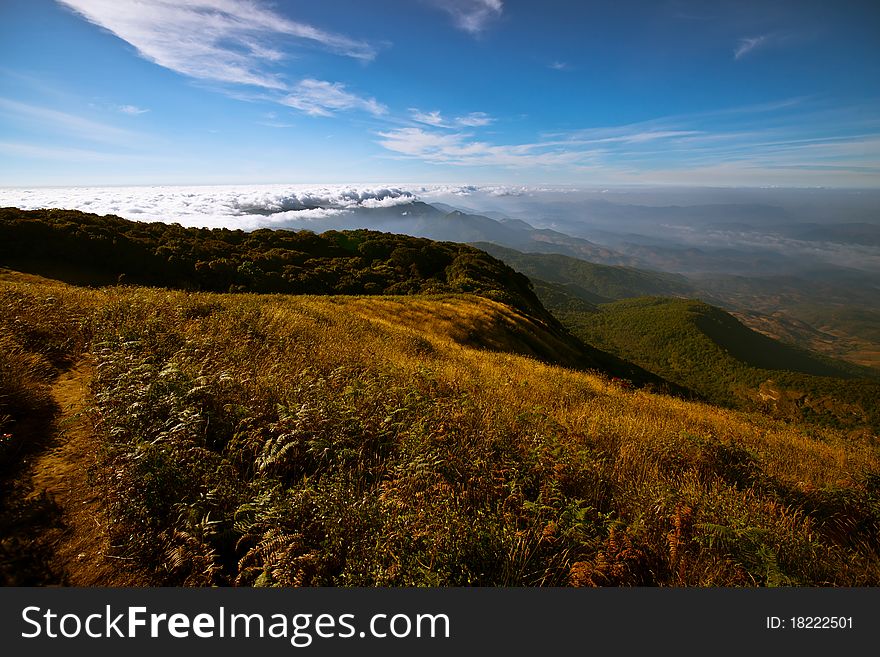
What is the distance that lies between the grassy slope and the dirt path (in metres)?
0.17

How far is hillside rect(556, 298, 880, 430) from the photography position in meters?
95.6

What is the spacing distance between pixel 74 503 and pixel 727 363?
562 ft

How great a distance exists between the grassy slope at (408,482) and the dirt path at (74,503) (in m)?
0.17

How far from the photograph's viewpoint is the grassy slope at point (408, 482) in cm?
321

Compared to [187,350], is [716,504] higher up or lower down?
lower down

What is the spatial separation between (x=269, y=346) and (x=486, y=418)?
18.4 ft

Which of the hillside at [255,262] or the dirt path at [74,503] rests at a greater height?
the hillside at [255,262]

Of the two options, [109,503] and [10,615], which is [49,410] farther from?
[10,615]

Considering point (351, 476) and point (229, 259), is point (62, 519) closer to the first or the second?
point (351, 476)

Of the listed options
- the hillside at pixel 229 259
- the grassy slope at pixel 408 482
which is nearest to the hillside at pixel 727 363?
the hillside at pixel 229 259

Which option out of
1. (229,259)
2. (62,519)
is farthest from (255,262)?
(62,519)

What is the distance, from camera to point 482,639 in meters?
3.04

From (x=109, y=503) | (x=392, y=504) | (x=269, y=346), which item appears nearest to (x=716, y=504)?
(x=392, y=504)

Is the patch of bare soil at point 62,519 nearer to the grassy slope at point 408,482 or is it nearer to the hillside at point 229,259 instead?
the grassy slope at point 408,482
